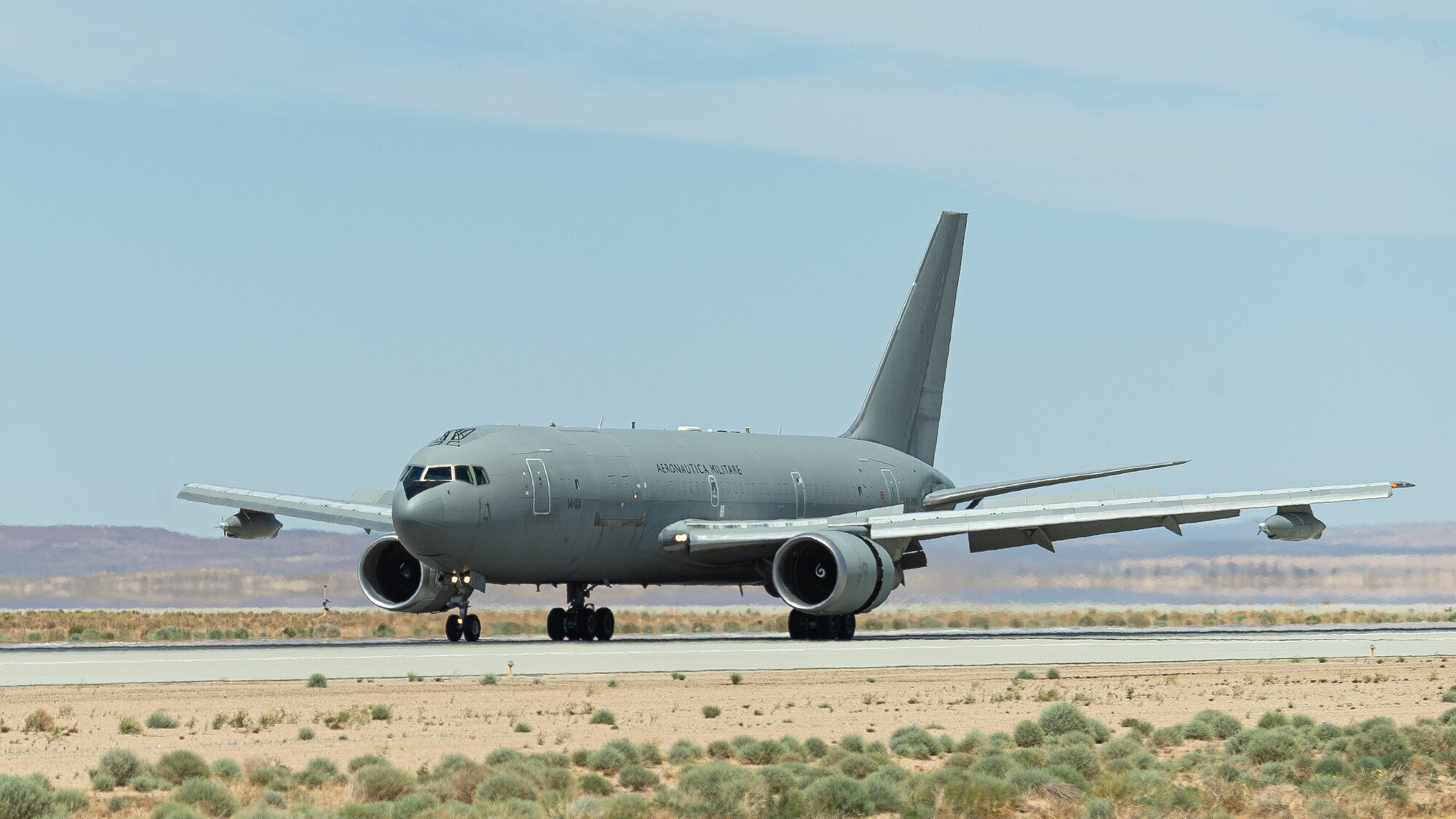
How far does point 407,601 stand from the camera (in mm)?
41000

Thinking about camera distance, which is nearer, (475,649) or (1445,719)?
(1445,719)

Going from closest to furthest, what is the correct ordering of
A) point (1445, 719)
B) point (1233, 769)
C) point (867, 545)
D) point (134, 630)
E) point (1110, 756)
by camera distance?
1. point (1233, 769)
2. point (1110, 756)
3. point (1445, 719)
4. point (867, 545)
5. point (134, 630)

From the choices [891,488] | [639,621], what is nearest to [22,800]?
[891,488]

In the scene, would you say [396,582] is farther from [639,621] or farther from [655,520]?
[639,621]

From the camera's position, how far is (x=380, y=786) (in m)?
16.1

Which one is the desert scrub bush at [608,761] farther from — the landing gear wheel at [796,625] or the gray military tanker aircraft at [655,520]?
the landing gear wheel at [796,625]

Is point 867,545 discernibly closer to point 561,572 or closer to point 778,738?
point 561,572

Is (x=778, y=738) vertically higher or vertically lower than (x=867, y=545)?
lower

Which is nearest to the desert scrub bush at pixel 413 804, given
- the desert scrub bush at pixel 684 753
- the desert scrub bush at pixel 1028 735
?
the desert scrub bush at pixel 684 753

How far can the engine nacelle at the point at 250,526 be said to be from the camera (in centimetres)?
4384

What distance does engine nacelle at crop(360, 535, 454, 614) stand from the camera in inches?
1603

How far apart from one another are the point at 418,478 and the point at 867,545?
30.4 feet

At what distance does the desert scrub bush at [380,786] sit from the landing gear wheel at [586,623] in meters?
24.6

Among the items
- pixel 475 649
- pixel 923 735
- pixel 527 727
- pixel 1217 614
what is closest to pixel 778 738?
pixel 923 735
